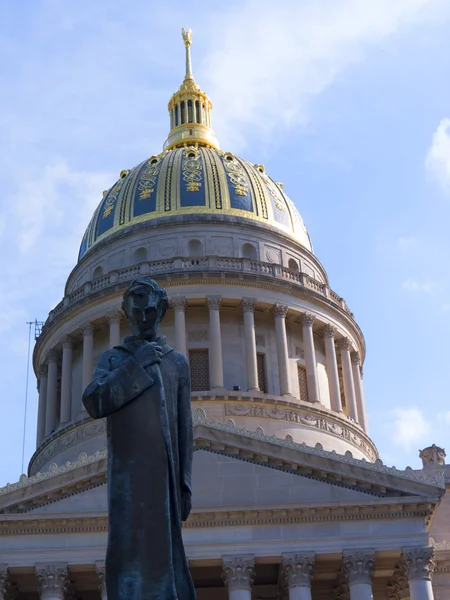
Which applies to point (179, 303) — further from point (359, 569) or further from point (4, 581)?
point (359, 569)

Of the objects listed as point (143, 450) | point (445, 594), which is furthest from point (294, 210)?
point (143, 450)

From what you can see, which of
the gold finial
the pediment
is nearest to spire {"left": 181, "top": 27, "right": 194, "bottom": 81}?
the gold finial

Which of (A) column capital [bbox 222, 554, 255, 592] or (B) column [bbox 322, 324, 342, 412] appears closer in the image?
(A) column capital [bbox 222, 554, 255, 592]

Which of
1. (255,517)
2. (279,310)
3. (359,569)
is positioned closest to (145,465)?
(359,569)

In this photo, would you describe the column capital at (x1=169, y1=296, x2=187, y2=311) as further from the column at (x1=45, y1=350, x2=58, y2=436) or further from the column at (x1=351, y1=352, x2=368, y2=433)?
the column at (x1=351, y1=352, x2=368, y2=433)

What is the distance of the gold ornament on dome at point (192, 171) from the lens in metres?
63.0

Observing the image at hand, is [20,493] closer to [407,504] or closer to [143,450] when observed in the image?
[407,504]

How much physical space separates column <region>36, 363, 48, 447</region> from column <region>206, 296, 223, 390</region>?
34.2 feet

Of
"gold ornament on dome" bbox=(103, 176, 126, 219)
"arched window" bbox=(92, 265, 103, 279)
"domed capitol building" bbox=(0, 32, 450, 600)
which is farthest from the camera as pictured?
"gold ornament on dome" bbox=(103, 176, 126, 219)

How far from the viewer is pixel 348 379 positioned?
5909cm

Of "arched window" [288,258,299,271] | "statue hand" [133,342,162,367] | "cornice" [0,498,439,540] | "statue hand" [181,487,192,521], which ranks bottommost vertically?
"statue hand" [181,487,192,521]

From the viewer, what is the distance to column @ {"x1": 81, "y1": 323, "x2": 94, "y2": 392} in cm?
5562

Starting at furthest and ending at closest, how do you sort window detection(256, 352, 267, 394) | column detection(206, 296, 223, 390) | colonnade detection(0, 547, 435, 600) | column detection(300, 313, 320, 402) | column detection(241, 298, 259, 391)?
column detection(300, 313, 320, 402) → window detection(256, 352, 267, 394) → column detection(241, 298, 259, 391) → column detection(206, 296, 223, 390) → colonnade detection(0, 547, 435, 600)

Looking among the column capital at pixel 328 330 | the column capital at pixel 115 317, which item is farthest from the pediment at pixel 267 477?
the column capital at pixel 328 330
